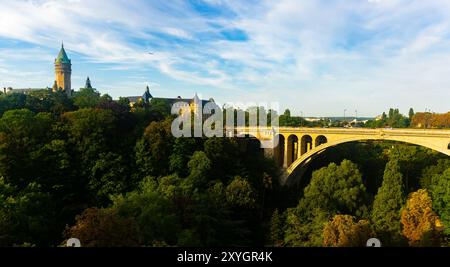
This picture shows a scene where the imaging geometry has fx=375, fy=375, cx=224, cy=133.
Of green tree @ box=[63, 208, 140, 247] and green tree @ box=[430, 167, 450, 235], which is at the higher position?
green tree @ box=[63, 208, 140, 247]

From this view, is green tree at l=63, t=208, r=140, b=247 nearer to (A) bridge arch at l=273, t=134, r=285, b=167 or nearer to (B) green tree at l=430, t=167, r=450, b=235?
(B) green tree at l=430, t=167, r=450, b=235

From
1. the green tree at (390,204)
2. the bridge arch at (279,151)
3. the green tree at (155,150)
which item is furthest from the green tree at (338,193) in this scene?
the green tree at (155,150)

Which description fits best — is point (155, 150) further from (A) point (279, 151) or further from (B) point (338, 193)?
(A) point (279, 151)

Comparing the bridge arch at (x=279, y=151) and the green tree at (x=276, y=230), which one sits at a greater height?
the bridge arch at (x=279, y=151)

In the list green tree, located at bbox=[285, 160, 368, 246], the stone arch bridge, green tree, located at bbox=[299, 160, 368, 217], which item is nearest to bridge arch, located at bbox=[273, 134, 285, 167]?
the stone arch bridge

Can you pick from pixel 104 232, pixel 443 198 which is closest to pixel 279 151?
pixel 443 198

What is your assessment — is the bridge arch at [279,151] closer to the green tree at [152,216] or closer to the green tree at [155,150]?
the green tree at [155,150]
